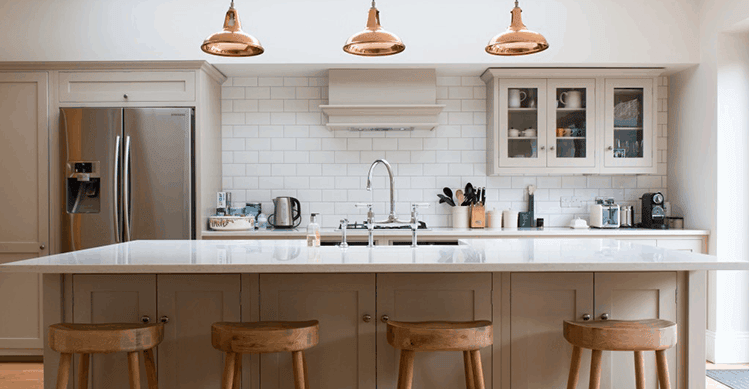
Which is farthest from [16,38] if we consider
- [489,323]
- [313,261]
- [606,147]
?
[606,147]

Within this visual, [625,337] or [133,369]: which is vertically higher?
[625,337]

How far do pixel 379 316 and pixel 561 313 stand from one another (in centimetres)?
82

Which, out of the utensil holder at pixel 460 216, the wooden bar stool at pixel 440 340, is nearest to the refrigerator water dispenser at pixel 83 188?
the utensil holder at pixel 460 216

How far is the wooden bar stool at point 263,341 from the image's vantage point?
7.14ft

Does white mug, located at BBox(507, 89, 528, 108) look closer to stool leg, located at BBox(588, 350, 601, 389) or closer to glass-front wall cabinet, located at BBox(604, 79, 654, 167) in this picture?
glass-front wall cabinet, located at BBox(604, 79, 654, 167)

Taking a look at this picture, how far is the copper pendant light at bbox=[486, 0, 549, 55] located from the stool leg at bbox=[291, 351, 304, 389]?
170 cm

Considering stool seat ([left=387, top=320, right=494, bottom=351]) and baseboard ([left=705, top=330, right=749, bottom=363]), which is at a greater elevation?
stool seat ([left=387, top=320, right=494, bottom=351])

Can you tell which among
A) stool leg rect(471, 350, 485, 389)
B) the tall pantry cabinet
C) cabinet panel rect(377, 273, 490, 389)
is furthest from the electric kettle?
stool leg rect(471, 350, 485, 389)

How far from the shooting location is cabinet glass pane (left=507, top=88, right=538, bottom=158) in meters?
4.66

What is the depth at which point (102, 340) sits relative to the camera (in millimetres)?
2170

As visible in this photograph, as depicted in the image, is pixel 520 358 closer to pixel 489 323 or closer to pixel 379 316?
pixel 489 323

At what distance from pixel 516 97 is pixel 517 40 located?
2047mm

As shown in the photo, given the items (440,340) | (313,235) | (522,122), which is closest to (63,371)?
(313,235)

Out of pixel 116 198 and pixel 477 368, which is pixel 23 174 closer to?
pixel 116 198
